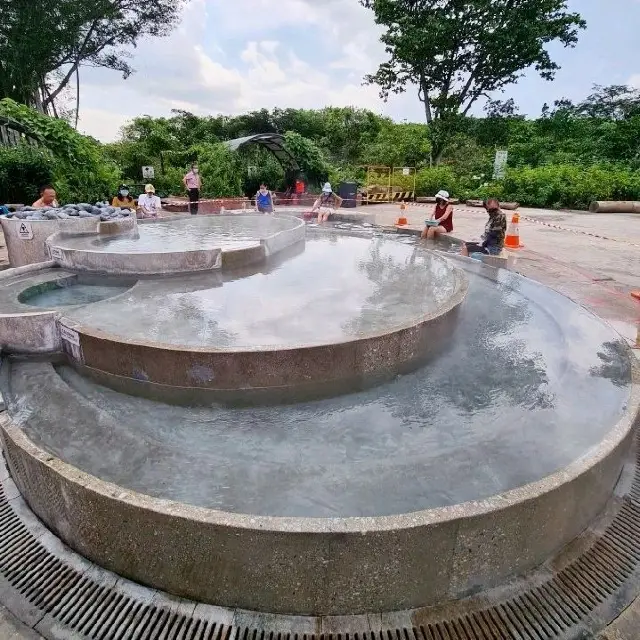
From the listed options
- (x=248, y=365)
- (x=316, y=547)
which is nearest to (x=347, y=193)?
(x=248, y=365)

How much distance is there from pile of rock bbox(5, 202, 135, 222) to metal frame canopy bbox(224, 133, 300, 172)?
940 cm

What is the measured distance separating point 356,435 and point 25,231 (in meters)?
6.97

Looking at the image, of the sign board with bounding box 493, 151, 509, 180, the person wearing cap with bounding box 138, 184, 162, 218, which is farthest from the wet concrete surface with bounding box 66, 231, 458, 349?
the sign board with bounding box 493, 151, 509, 180

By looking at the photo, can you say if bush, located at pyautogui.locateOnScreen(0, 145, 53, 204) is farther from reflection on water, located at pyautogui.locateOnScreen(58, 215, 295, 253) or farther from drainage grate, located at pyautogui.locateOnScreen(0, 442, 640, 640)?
drainage grate, located at pyautogui.locateOnScreen(0, 442, 640, 640)

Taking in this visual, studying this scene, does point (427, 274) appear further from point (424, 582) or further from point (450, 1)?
point (450, 1)

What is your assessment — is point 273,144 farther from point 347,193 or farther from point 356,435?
point 356,435

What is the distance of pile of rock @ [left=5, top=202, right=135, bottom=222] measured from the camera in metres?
8.08

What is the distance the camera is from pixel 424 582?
2355mm

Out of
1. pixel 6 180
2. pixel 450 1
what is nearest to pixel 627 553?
pixel 6 180

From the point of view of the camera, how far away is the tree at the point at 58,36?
826 inches

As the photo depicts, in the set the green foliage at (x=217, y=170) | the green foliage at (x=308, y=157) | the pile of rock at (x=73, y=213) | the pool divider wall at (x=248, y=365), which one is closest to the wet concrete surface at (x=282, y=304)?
the pool divider wall at (x=248, y=365)

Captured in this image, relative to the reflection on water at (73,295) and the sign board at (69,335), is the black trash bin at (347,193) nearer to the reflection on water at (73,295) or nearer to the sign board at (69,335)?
the reflection on water at (73,295)

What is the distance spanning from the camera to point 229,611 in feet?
7.76

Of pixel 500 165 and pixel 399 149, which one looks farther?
pixel 399 149
